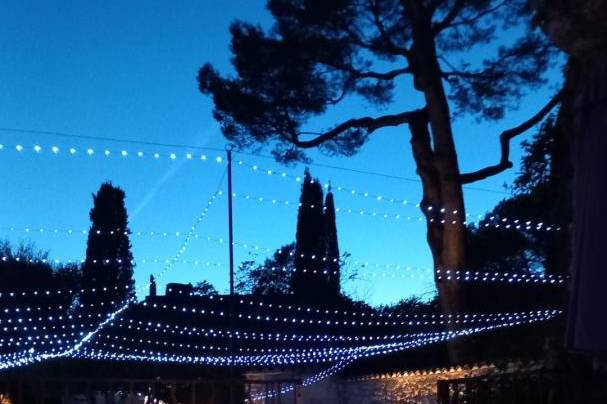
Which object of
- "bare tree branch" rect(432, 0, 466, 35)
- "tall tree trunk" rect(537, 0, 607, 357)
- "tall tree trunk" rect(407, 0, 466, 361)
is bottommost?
"tall tree trunk" rect(537, 0, 607, 357)

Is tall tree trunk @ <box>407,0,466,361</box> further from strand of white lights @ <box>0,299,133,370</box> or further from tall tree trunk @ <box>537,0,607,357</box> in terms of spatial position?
tall tree trunk @ <box>537,0,607,357</box>

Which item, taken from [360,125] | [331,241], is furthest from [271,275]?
[360,125]

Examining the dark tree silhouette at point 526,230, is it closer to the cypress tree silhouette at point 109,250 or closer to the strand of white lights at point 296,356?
the strand of white lights at point 296,356

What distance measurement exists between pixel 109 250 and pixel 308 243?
552 centimetres

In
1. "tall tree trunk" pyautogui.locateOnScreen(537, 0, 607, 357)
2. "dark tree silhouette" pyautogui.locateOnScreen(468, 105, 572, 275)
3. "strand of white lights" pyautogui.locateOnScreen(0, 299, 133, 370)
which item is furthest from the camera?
"strand of white lights" pyautogui.locateOnScreen(0, 299, 133, 370)

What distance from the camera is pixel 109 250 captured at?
24.3m

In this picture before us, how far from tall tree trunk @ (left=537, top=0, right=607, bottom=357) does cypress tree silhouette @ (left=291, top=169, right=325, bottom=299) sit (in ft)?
64.7

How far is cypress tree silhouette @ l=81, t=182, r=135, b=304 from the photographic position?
872 inches

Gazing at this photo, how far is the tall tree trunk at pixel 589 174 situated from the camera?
12.4ft

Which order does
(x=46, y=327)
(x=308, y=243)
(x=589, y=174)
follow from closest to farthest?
(x=589, y=174), (x=46, y=327), (x=308, y=243)

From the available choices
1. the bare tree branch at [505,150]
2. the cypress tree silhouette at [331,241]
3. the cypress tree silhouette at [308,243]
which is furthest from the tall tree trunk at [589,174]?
the cypress tree silhouette at [331,241]

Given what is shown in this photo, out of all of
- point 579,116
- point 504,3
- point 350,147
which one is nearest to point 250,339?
point 350,147

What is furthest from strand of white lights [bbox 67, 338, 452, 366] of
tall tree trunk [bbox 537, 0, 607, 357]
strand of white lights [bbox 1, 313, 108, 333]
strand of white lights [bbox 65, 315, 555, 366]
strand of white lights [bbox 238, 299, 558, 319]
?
tall tree trunk [bbox 537, 0, 607, 357]

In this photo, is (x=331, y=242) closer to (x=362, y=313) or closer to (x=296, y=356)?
(x=362, y=313)
